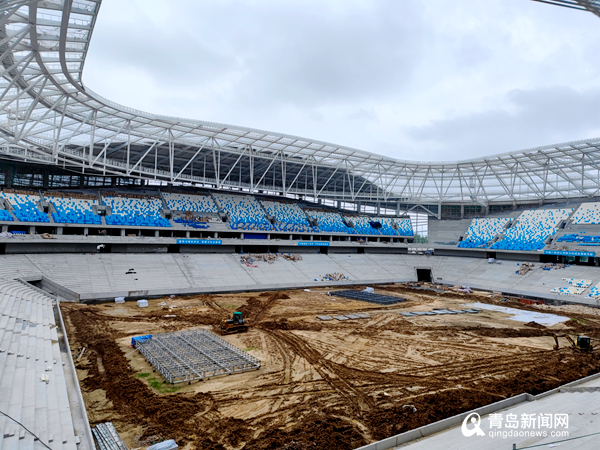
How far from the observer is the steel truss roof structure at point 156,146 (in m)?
18.0

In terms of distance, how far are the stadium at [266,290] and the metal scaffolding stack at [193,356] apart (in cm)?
13

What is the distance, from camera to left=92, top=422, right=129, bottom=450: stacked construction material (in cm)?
895

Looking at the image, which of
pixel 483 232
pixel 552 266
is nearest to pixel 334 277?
pixel 552 266

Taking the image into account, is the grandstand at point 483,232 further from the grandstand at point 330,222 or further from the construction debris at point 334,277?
the construction debris at point 334,277

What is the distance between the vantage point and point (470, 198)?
189ft

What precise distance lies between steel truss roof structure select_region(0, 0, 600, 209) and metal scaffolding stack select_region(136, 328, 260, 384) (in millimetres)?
13012

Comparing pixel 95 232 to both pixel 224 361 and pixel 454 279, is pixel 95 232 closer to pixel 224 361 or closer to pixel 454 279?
pixel 224 361

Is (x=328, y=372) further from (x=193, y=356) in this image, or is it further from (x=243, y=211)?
(x=243, y=211)

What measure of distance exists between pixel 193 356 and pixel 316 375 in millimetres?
5545

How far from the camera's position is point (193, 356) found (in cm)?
1598

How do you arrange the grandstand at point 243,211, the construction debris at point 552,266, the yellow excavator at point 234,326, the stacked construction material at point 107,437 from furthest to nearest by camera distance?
the grandstand at point 243,211 → the construction debris at point 552,266 → the yellow excavator at point 234,326 → the stacked construction material at point 107,437

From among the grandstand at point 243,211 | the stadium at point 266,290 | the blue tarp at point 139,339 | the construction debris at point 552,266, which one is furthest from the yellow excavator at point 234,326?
the construction debris at point 552,266

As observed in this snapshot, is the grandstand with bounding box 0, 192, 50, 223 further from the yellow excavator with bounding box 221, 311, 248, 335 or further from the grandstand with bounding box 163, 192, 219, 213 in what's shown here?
the yellow excavator with bounding box 221, 311, 248, 335

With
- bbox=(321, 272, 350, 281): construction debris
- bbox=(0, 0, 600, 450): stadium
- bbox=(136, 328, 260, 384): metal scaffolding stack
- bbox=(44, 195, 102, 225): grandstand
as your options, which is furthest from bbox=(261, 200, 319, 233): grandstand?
bbox=(136, 328, 260, 384): metal scaffolding stack
